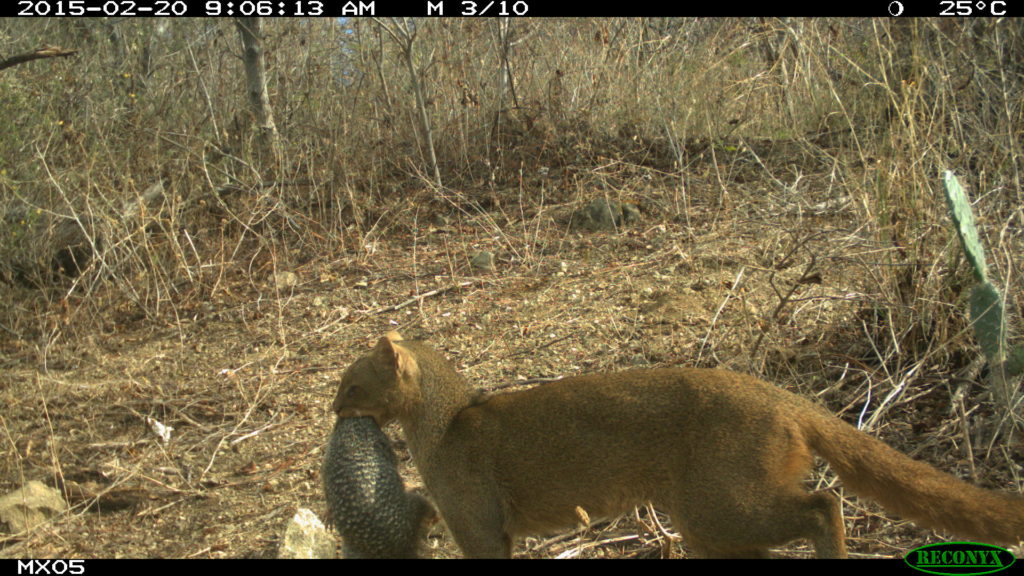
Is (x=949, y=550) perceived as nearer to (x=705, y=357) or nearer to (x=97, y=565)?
(x=705, y=357)

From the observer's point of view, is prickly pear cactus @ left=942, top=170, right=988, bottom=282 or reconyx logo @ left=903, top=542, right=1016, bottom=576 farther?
prickly pear cactus @ left=942, top=170, right=988, bottom=282

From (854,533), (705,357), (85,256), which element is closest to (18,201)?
(85,256)

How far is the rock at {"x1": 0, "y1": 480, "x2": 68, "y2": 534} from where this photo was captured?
4.12 meters

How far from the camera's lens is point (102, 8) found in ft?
22.5

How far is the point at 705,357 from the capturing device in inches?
181

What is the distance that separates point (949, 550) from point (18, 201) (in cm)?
708

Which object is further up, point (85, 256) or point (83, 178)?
point (83, 178)

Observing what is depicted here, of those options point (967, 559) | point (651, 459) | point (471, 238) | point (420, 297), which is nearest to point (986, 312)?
point (967, 559)

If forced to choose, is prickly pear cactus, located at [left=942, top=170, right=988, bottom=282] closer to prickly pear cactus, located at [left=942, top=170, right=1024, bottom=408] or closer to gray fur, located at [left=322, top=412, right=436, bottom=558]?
prickly pear cactus, located at [left=942, top=170, right=1024, bottom=408]

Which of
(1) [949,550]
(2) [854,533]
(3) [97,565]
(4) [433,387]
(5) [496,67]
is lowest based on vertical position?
(3) [97,565]

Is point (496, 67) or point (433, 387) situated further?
point (496, 67)

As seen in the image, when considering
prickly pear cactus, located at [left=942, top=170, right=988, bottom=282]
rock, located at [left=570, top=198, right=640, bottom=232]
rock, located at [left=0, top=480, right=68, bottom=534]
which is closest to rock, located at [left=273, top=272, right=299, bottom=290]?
rock, located at [left=570, top=198, right=640, bottom=232]

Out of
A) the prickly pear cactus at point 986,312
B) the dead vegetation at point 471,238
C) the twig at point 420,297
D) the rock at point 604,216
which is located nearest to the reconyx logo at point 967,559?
the dead vegetation at point 471,238

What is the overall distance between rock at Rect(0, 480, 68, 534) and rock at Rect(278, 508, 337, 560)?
141cm
